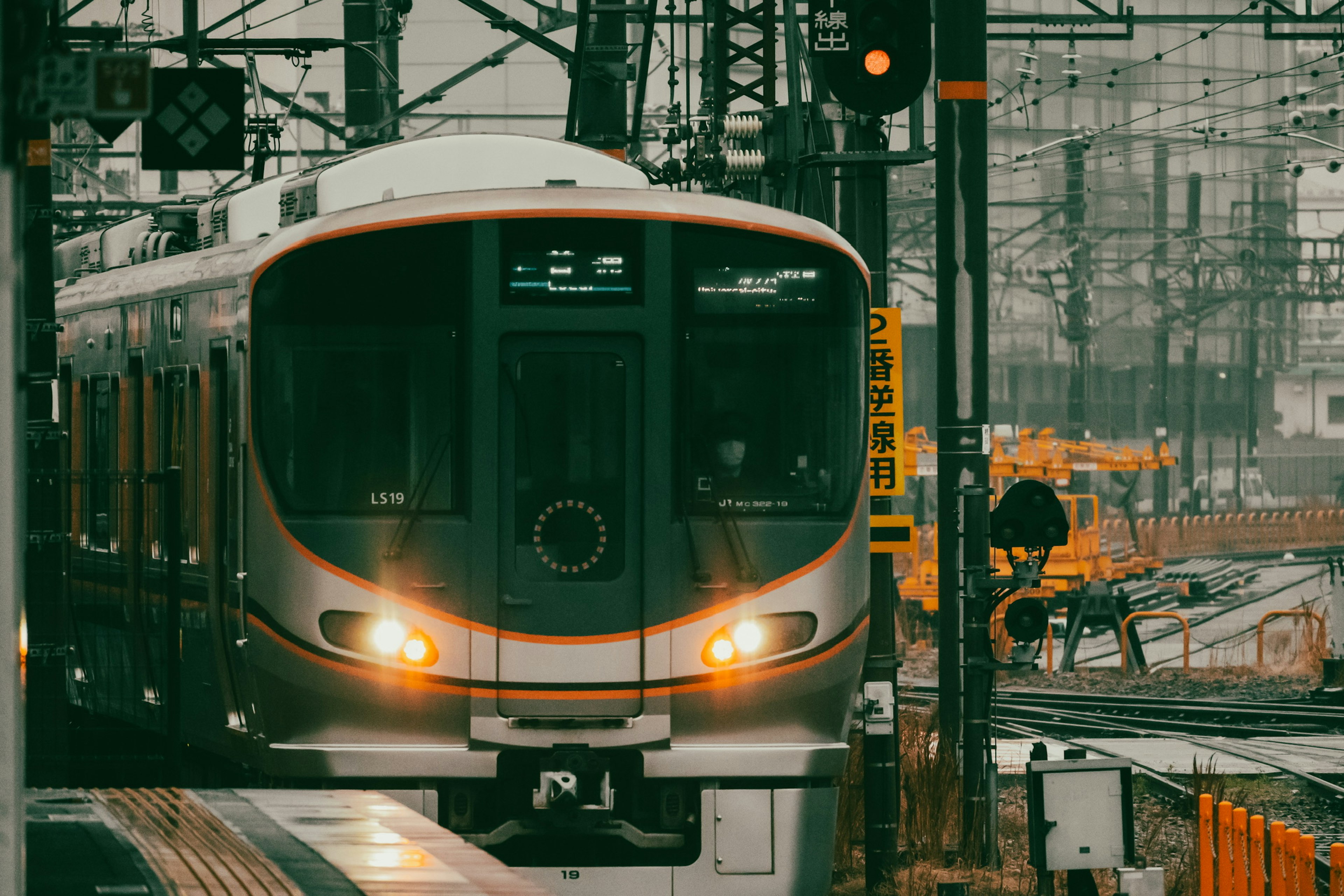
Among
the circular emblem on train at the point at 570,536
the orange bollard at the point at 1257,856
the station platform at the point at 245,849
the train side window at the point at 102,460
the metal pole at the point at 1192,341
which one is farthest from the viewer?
the metal pole at the point at 1192,341

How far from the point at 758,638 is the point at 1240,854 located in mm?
2335

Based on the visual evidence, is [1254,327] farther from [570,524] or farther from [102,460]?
[570,524]

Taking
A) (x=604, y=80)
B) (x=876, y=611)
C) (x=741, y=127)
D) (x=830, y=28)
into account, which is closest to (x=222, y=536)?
(x=876, y=611)

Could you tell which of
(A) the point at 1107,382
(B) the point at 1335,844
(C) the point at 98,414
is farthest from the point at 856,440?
(A) the point at 1107,382

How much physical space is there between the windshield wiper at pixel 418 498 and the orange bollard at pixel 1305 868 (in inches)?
146

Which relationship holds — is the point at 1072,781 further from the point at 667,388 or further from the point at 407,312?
the point at 407,312

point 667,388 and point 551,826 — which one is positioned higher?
point 667,388

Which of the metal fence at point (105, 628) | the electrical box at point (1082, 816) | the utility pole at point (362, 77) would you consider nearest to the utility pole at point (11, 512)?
the metal fence at point (105, 628)

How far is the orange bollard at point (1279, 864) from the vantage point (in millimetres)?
8352

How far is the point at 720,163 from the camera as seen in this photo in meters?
13.9

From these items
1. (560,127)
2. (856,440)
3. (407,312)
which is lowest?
(856,440)

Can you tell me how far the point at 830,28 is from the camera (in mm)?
9109

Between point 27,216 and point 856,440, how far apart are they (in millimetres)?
3562

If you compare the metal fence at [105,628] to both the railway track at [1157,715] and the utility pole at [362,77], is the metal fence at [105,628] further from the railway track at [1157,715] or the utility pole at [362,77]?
the utility pole at [362,77]
